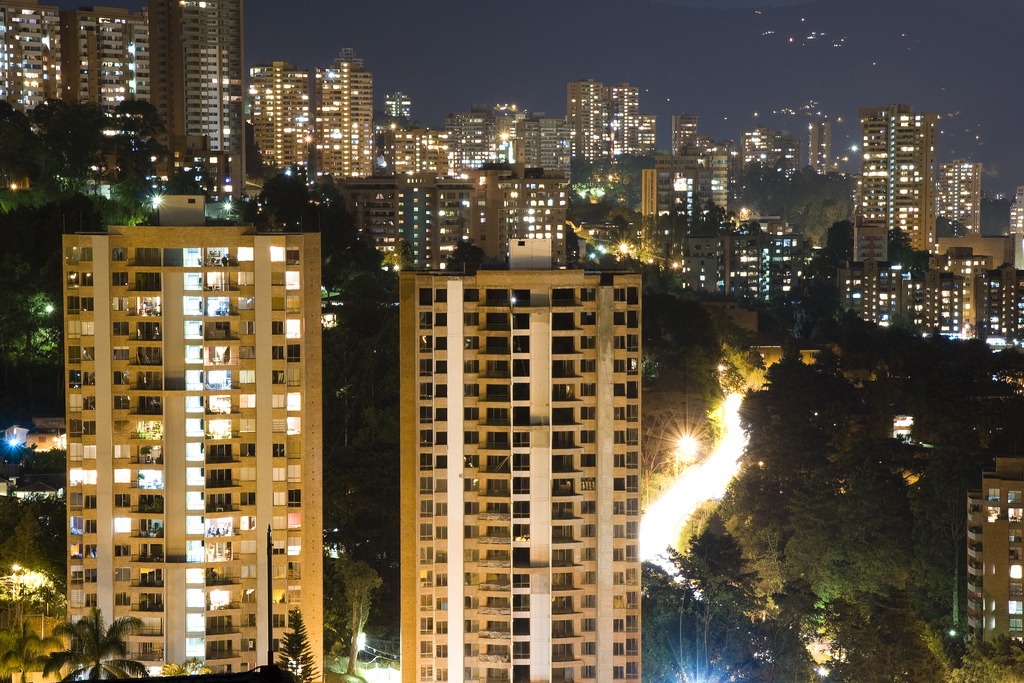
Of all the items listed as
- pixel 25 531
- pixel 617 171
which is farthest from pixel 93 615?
pixel 617 171

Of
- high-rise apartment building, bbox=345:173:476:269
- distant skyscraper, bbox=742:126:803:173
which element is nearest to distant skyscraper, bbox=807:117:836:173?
distant skyscraper, bbox=742:126:803:173

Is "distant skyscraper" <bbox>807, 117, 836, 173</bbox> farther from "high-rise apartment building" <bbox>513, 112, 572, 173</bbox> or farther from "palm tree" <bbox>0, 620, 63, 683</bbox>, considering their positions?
"palm tree" <bbox>0, 620, 63, 683</bbox>

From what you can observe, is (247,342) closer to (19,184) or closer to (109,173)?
(19,184)

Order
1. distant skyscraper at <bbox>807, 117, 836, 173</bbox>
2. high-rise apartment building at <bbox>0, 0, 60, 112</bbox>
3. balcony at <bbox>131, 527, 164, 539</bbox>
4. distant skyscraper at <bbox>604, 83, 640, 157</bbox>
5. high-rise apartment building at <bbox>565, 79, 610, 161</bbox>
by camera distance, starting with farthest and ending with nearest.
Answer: distant skyscraper at <bbox>807, 117, 836, 173</bbox>
distant skyscraper at <bbox>604, 83, 640, 157</bbox>
high-rise apartment building at <bbox>565, 79, 610, 161</bbox>
high-rise apartment building at <bbox>0, 0, 60, 112</bbox>
balcony at <bbox>131, 527, 164, 539</bbox>

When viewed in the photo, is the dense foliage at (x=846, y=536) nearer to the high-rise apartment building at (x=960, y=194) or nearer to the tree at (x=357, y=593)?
the tree at (x=357, y=593)

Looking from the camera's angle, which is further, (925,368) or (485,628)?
(925,368)

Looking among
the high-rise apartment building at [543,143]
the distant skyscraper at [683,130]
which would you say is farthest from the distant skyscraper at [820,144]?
the high-rise apartment building at [543,143]

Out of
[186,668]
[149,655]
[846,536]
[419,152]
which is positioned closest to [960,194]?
[419,152]
